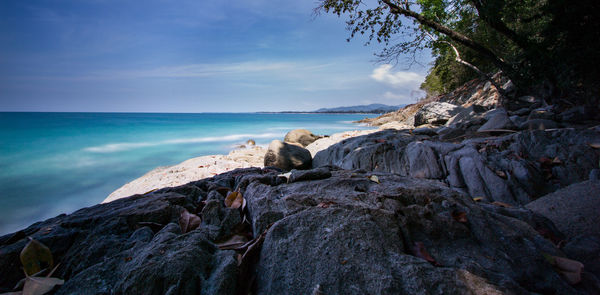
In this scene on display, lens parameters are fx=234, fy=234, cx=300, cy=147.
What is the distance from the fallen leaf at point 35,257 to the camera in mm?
1256

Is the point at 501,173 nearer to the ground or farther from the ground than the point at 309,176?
nearer to the ground

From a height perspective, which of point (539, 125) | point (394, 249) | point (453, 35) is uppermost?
point (453, 35)

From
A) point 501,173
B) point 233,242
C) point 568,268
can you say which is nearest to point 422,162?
point 501,173

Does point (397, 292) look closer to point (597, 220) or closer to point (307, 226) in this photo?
point (307, 226)

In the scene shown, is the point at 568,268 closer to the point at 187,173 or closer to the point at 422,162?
the point at 422,162

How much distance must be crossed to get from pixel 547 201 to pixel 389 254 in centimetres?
253

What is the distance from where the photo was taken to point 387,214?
1441 millimetres

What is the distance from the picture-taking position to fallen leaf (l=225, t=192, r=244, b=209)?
1.95 metres

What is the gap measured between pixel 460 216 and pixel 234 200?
168 cm

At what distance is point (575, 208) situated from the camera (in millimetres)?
2211

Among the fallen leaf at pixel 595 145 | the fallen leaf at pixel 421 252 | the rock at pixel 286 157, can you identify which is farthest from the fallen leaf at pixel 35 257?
the fallen leaf at pixel 595 145

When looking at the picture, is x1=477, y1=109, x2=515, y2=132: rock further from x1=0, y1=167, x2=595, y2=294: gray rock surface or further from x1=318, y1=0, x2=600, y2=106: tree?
x1=0, y1=167, x2=595, y2=294: gray rock surface

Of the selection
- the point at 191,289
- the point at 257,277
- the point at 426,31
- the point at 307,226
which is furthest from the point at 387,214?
the point at 426,31

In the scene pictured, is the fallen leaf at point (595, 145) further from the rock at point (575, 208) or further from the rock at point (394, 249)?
the rock at point (394, 249)
